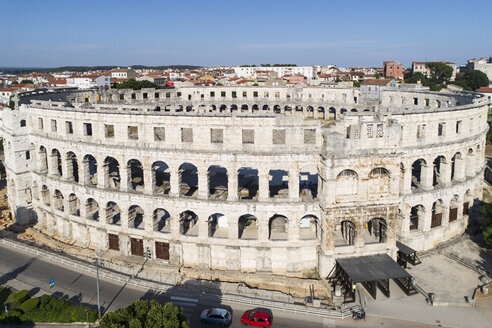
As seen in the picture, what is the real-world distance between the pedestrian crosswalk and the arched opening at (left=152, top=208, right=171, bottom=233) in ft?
31.5

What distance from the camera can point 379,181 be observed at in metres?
42.6

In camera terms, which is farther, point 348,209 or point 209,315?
point 348,209

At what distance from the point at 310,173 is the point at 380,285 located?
66.7ft

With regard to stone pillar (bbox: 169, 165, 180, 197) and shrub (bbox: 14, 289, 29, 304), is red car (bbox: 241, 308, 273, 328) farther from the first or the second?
shrub (bbox: 14, 289, 29, 304)

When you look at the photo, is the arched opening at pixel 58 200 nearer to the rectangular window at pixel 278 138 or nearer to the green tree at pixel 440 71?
the rectangular window at pixel 278 138

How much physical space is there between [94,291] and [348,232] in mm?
28224

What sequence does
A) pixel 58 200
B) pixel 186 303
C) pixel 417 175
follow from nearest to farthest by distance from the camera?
pixel 186 303 → pixel 58 200 → pixel 417 175

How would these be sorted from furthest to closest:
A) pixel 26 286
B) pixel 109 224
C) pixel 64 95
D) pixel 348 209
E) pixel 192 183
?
1. pixel 64 95
2. pixel 192 183
3. pixel 109 224
4. pixel 26 286
5. pixel 348 209

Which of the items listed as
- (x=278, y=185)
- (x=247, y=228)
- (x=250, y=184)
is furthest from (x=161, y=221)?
(x=278, y=185)

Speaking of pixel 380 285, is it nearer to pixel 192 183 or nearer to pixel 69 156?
pixel 192 183

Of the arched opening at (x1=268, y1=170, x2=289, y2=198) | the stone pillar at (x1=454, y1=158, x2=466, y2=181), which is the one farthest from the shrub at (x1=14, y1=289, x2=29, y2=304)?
the stone pillar at (x1=454, y1=158, x2=466, y2=181)

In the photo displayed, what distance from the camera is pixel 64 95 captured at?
244ft

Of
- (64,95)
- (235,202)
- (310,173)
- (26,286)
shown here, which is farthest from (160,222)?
(64,95)

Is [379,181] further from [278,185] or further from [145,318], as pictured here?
[145,318]
